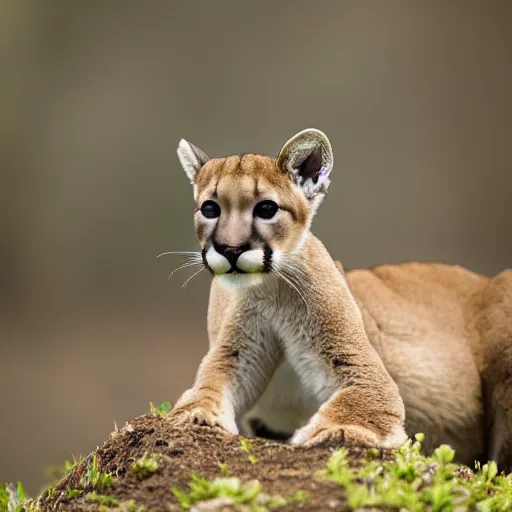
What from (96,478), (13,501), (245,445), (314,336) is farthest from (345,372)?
(13,501)

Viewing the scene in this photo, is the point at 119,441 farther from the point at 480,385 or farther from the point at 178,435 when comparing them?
the point at 480,385

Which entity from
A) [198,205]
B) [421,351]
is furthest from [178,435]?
[421,351]

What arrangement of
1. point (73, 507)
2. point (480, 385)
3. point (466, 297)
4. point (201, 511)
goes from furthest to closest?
point (466, 297)
point (480, 385)
point (73, 507)
point (201, 511)

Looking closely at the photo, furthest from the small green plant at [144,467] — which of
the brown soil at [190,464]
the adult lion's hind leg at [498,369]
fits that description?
the adult lion's hind leg at [498,369]

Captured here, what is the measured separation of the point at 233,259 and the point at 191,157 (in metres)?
0.80

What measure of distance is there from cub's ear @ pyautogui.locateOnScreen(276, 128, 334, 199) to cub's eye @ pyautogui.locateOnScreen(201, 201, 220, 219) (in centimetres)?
38

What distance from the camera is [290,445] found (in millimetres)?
3418

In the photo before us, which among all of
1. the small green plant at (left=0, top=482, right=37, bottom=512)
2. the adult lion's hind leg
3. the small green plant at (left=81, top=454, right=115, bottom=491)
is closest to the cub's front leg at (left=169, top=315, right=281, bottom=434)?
the small green plant at (left=81, top=454, right=115, bottom=491)

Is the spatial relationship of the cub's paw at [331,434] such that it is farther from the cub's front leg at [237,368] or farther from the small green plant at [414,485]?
the cub's front leg at [237,368]

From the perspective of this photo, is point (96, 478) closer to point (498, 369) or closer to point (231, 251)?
point (231, 251)

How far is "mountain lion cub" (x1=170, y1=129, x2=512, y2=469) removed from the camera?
3.58m

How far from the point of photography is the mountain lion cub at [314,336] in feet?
11.8

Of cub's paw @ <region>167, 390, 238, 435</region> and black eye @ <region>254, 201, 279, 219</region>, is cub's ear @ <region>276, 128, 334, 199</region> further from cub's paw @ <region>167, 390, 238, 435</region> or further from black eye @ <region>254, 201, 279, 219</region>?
cub's paw @ <region>167, 390, 238, 435</region>

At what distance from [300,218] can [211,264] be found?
562 millimetres
